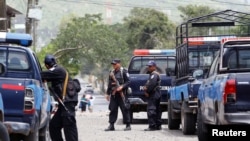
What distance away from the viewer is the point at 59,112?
1449 centimetres

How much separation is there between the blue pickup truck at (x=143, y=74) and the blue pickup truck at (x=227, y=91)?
817 centimetres

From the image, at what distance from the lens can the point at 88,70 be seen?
138 m

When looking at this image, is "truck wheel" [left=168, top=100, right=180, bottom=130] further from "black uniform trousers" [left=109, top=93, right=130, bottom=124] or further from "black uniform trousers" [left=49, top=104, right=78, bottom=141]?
"black uniform trousers" [left=49, top=104, right=78, bottom=141]

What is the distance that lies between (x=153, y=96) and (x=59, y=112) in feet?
23.5

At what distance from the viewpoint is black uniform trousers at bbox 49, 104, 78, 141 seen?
14.2 metres

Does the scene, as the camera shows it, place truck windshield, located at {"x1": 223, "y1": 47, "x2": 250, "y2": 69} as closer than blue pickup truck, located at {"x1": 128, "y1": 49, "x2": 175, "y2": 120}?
Yes

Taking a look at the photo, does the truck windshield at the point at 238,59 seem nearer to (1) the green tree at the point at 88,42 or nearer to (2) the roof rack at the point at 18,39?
(2) the roof rack at the point at 18,39

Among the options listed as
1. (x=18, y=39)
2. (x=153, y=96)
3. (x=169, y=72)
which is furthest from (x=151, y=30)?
(x=18, y=39)

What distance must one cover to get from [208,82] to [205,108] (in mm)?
451

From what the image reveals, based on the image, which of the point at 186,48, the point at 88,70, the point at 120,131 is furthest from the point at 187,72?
the point at 88,70

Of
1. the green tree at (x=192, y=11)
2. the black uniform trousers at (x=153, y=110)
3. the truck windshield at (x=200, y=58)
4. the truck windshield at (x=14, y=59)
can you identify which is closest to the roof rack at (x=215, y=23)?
the truck windshield at (x=200, y=58)

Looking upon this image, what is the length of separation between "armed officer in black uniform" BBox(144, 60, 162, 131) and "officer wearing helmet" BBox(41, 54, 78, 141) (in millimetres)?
6736

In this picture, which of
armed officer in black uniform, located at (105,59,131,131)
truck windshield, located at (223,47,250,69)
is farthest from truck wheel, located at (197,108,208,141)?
armed officer in black uniform, located at (105,59,131,131)

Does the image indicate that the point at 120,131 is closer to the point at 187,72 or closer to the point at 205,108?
the point at 187,72
